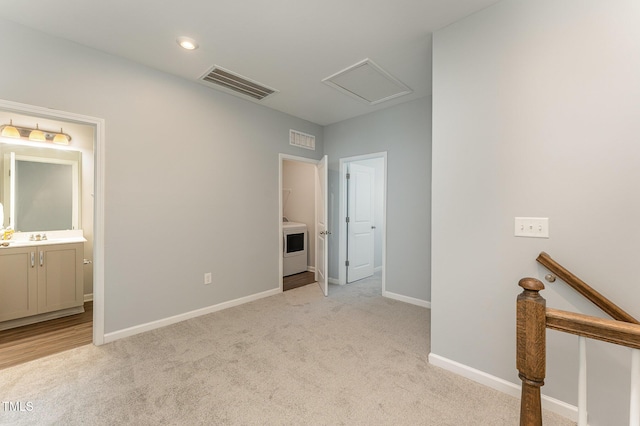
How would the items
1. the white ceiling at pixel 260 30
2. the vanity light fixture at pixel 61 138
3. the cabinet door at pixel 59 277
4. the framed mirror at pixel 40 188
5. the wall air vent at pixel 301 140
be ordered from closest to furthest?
the white ceiling at pixel 260 30 → the cabinet door at pixel 59 277 → the framed mirror at pixel 40 188 → the vanity light fixture at pixel 61 138 → the wall air vent at pixel 301 140

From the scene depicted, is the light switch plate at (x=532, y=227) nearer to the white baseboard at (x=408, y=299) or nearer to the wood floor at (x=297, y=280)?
the white baseboard at (x=408, y=299)

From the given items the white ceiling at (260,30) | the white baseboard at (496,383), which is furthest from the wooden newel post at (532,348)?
the white ceiling at (260,30)

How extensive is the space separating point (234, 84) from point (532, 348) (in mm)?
3327

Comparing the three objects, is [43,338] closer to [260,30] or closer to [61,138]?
[61,138]

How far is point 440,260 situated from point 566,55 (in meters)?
1.50

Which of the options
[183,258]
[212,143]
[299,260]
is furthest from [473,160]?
[299,260]

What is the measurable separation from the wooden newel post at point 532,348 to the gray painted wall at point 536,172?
1023 mm

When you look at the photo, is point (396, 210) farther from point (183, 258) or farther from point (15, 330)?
point (15, 330)

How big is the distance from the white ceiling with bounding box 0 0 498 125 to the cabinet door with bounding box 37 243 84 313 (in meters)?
2.25

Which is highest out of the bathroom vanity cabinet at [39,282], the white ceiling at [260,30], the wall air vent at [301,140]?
the white ceiling at [260,30]

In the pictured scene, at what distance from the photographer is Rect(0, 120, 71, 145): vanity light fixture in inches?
118

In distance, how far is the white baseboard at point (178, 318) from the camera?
251 centimetres

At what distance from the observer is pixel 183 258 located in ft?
9.66

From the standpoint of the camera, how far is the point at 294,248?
16.8 ft
